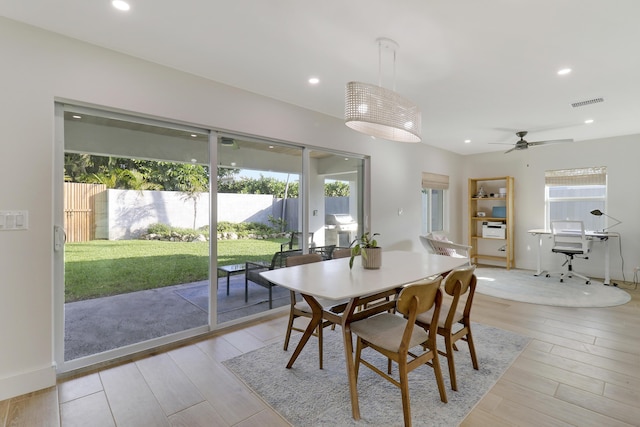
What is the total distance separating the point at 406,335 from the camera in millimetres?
1688

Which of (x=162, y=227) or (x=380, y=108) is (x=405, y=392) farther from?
(x=162, y=227)

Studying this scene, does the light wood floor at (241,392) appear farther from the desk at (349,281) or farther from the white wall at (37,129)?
the desk at (349,281)

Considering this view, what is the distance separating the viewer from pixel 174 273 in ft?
9.52

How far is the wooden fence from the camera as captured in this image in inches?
89.8

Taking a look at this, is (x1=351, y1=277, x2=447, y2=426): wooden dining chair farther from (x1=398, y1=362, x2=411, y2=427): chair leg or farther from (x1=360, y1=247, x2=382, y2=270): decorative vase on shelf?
(x1=360, y1=247, x2=382, y2=270): decorative vase on shelf

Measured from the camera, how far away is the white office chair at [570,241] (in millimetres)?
4777

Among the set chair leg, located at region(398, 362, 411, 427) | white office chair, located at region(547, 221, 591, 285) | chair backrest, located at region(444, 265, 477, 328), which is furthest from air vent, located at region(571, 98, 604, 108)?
chair leg, located at region(398, 362, 411, 427)

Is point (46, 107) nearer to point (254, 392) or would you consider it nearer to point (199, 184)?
point (199, 184)

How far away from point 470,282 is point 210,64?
2755mm

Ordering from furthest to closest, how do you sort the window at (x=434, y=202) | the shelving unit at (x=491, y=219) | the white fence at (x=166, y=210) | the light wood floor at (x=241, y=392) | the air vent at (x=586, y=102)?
the shelving unit at (x=491, y=219) < the window at (x=434, y=202) < the air vent at (x=586, y=102) < the white fence at (x=166, y=210) < the light wood floor at (x=241, y=392)

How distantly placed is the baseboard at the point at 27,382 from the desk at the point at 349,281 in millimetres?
1643

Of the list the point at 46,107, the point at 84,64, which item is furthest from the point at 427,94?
the point at 46,107

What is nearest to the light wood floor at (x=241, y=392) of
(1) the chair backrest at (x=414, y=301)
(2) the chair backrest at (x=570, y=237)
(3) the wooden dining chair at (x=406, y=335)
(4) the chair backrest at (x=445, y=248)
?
(3) the wooden dining chair at (x=406, y=335)

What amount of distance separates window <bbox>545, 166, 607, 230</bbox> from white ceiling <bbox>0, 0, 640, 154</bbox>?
2287 millimetres
